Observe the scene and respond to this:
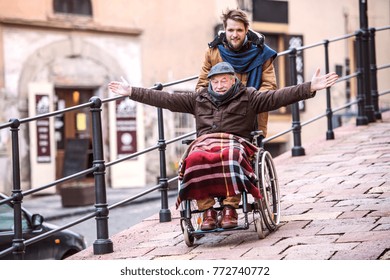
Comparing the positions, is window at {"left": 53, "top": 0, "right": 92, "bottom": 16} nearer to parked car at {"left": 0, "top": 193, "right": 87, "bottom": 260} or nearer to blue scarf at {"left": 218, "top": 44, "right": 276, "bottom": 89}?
parked car at {"left": 0, "top": 193, "right": 87, "bottom": 260}

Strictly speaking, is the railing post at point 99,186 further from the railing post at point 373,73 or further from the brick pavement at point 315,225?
the railing post at point 373,73

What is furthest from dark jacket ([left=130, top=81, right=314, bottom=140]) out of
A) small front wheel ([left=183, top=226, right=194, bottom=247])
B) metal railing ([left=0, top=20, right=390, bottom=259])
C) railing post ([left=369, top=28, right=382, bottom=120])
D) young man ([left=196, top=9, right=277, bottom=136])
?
railing post ([left=369, top=28, right=382, bottom=120])

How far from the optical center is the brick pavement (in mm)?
4480

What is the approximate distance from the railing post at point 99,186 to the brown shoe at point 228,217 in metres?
0.77

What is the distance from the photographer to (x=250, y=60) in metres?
5.28

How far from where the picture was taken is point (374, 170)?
6367mm

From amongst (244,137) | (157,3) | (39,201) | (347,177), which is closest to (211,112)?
(244,137)

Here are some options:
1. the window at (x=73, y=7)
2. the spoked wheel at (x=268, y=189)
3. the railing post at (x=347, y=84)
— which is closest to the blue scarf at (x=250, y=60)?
the spoked wheel at (x=268, y=189)

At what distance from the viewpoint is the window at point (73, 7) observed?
13.9m

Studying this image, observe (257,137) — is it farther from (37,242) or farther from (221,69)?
(37,242)

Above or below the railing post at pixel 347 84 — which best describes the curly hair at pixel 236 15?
above

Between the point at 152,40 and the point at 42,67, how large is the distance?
6.09 ft

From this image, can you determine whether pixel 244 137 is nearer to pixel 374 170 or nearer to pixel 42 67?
pixel 374 170

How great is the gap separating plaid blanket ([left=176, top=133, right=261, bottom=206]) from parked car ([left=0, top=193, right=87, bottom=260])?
1262 millimetres
